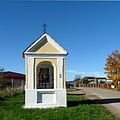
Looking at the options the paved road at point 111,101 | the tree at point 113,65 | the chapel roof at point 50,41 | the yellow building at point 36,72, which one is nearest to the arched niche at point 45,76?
the yellow building at point 36,72

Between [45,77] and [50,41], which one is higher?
[50,41]

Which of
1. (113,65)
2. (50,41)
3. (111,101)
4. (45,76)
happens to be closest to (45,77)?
(45,76)

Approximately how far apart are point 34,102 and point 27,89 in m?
0.86

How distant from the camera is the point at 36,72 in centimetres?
1316

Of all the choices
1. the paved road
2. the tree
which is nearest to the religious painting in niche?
the paved road

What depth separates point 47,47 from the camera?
43.9 ft

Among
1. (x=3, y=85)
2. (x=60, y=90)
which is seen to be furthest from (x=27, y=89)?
(x=3, y=85)

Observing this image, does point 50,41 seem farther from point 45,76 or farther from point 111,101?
point 111,101

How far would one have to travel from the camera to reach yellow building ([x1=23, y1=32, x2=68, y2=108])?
12672mm

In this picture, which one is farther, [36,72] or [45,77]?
[45,77]

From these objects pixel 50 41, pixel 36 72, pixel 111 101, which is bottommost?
pixel 111 101

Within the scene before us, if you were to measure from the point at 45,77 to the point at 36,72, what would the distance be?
142cm

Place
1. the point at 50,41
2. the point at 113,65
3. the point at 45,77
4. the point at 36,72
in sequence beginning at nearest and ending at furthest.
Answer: the point at 36,72 → the point at 50,41 → the point at 45,77 → the point at 113,65

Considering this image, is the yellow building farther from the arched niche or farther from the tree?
the tree
